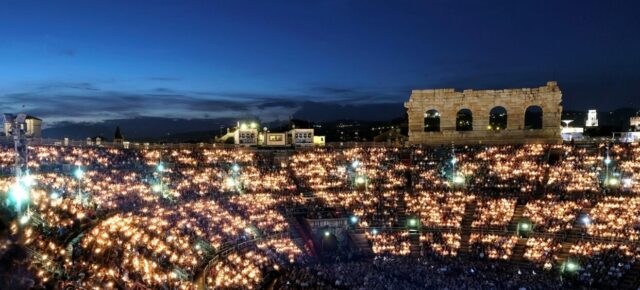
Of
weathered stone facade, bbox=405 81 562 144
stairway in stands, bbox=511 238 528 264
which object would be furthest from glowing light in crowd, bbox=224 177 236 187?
stairway in stands, bbox=511 238 528 264

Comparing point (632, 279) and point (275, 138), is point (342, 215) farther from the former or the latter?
point (275, 138)

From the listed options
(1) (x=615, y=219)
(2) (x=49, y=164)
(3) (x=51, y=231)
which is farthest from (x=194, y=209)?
(1) (x=615, y=219)

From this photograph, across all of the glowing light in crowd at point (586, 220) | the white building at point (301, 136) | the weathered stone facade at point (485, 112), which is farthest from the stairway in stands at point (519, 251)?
the white building at point (301, 136)

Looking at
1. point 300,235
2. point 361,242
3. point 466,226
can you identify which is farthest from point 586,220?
point 300,235

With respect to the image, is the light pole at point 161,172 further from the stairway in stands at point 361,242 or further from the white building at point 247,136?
the white building at point 247,136

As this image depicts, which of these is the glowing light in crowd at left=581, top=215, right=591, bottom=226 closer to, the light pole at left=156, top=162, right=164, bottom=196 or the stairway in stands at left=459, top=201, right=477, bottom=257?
the stairway in stands at left=459, top=201, right=477, bottom=257
